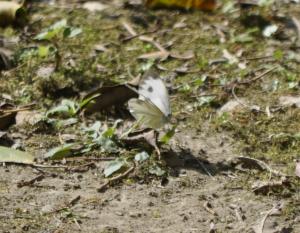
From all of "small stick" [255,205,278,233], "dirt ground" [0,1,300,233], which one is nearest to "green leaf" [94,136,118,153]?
"dirt ground" [0,1,300,233]

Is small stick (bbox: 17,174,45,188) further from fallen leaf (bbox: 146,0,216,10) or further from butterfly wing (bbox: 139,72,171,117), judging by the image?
fallen leaf (bbox: 146,0,216,10)

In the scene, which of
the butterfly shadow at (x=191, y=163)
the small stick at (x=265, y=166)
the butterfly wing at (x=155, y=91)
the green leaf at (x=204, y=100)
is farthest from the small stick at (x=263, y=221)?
the green leaf at (x=204, y=100)

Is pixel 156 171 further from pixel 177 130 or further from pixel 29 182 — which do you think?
pixel 29 182

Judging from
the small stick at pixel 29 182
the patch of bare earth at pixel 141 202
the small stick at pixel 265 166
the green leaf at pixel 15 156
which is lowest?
the small stick at pixel 265 166

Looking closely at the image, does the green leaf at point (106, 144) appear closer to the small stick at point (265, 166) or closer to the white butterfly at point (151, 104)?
the white butterfly at point (151, 104)

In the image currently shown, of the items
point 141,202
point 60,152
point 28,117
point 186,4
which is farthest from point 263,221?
point 186,4
